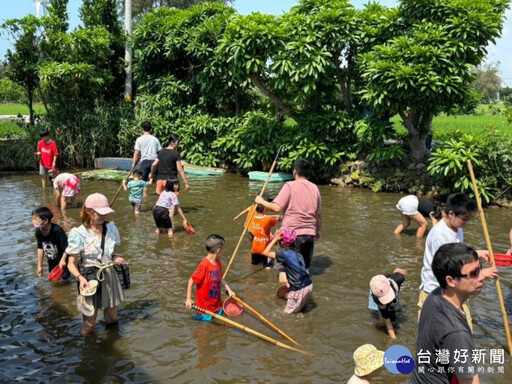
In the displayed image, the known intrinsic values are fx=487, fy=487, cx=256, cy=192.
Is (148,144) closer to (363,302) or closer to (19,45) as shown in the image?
(363,302)

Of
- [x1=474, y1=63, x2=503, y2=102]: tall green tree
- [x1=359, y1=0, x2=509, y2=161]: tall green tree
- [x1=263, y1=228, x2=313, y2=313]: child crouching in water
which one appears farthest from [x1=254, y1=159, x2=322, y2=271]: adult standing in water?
[x1=474, y1=63, x2=503, y2=102]: tall green tree

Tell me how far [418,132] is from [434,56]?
259 cm

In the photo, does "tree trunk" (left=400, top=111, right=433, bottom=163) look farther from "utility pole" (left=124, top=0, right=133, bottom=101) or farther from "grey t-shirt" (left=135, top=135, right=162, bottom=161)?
"utility pole" (left=124, top=0, right=133, bottom=101)

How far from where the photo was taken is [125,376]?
455 centimetres

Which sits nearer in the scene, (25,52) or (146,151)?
(146,151)

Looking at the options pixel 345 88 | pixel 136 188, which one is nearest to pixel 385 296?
pixel 136 188

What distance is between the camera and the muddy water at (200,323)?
4664mm

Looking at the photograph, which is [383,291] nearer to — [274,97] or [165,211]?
[165,211]

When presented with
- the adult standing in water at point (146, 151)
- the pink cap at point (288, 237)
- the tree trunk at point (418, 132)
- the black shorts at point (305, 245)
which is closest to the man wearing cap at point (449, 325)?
the pink cap at point (288, 237)

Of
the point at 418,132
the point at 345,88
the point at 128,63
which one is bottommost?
the point at 418,132

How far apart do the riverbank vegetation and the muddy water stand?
400 centimetres

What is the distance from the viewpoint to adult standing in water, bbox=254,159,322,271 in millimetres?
6148

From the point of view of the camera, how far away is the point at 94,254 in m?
5.07

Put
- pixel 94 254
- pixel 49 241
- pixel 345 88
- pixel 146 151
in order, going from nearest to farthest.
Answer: pixel 94 254, pixel 49 241, pixel 146 151, pixel 345 88
